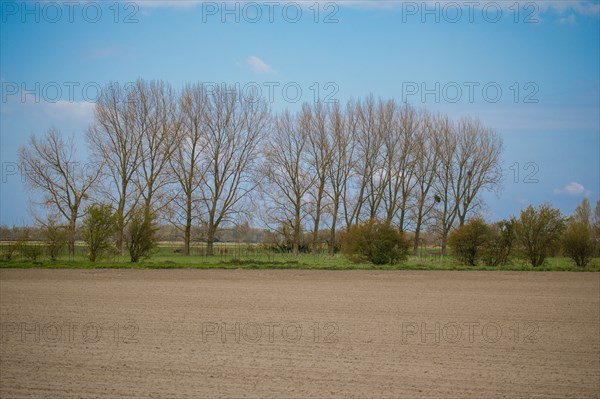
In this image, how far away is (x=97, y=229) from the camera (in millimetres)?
32344

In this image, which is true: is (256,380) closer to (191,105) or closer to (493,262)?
(493,262)

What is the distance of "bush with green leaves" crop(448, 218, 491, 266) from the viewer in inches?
1321

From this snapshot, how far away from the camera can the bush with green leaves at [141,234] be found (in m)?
33.2

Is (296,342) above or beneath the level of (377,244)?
beneath

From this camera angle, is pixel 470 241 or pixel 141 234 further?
pixel 470 241

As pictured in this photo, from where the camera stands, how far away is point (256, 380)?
9.02 m

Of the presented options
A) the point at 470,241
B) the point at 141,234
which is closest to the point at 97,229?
the point at 141,234

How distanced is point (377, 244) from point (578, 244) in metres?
12.0

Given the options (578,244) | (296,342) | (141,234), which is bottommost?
(296,342)

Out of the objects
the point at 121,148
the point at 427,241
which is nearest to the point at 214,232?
the point at 121,148

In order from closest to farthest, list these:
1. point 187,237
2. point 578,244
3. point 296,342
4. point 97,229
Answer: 1. point 296,342
2. point 97,229
3. point 578,244
4. point 187,237

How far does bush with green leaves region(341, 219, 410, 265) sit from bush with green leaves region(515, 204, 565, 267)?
276 inches

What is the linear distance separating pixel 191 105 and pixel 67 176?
38.9ft

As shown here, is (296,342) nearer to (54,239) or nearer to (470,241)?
(470,241)
